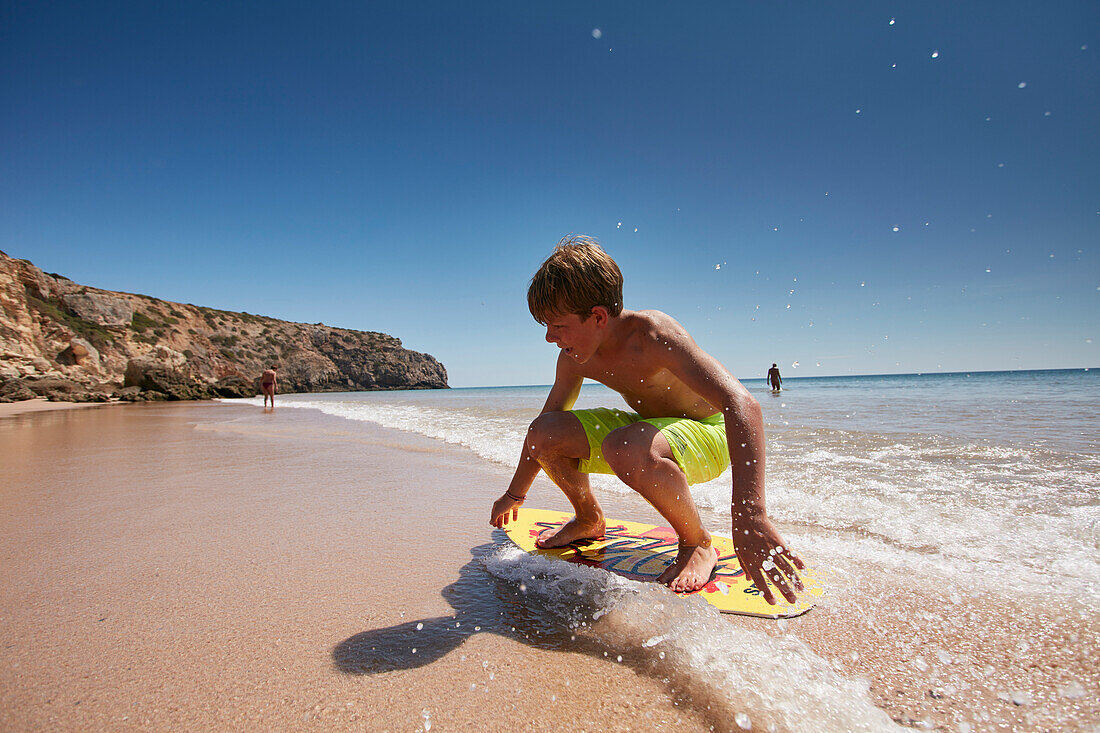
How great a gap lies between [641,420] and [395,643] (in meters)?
1.17

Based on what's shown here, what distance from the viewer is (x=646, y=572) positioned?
6.77 ft

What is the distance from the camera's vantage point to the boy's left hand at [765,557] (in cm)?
134

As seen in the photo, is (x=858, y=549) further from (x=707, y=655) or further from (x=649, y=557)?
(x=707, y=655)

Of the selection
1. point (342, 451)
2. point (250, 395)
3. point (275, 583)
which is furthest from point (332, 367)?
point (275, 583)

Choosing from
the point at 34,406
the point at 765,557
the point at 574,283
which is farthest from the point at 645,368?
the point at 34,406

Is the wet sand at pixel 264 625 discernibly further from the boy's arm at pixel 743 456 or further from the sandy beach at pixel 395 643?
the boy's arm at pixel 743 456

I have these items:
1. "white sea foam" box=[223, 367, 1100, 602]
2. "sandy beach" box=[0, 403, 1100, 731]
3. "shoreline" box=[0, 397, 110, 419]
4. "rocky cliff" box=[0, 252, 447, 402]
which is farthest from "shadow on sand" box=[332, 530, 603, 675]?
"rocky cliff" box=[0, 252, 447, 402]

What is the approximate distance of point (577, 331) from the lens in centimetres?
198

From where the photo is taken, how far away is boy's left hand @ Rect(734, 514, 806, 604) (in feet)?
4.40

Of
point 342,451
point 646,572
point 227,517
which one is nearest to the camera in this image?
point 646,572

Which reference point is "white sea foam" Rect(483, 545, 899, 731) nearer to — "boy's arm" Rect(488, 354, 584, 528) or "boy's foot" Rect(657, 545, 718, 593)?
"boy's foot" Rect(657, 545, 718, 593)

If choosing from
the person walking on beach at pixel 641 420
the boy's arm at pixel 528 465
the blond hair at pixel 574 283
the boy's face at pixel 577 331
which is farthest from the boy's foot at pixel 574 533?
the blond hair at pixel 574 283

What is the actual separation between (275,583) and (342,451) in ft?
12.8

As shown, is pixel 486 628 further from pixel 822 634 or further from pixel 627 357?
pixel 627 357
